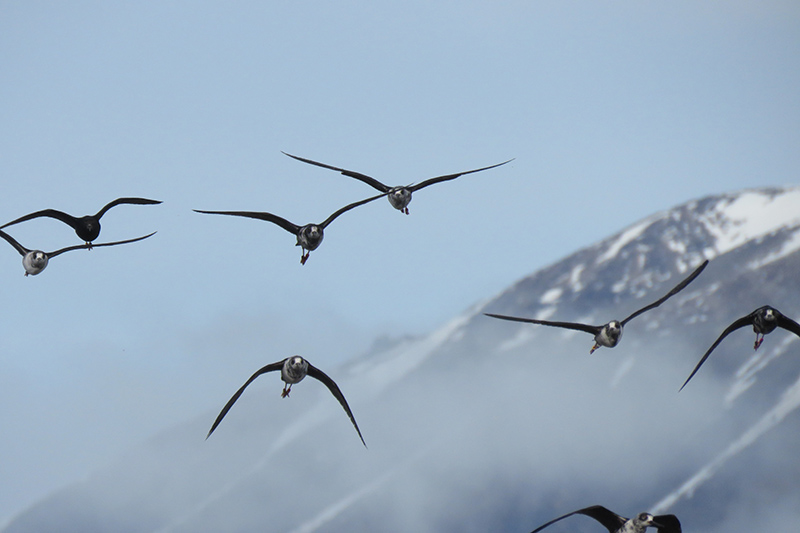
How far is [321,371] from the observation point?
134 ft

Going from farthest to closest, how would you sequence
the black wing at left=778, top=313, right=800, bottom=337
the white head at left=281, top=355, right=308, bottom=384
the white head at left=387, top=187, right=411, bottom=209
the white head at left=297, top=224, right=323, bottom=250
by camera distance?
1. the white head at left=387, top=187, right=411, bottom=209
2. the white head at left=297, top=224, right=323, bottom=250
3. the black wing at left=778, top=313, right=800, bottom=337
4. the white head at left=281, top=355, right=308, bottom=384

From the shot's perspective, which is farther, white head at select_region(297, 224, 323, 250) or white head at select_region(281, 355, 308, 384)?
white head at select_region(297, 224, 323, 250)

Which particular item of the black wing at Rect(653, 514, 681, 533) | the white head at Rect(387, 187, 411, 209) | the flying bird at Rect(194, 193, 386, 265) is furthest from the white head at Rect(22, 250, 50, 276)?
the black wing at Rect(653, 514, 681, 533)

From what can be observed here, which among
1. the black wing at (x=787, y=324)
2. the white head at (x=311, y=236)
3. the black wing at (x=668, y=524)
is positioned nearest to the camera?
the black wing at (x=668, y=524)

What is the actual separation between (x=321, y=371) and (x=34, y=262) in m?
13.8

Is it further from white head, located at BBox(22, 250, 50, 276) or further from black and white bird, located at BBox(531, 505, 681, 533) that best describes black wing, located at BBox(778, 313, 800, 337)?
white head, located at BBox(22, 250, 50, 276)

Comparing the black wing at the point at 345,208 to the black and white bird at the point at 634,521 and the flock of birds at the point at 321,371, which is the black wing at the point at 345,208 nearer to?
the flock of birds at the point at 321,371

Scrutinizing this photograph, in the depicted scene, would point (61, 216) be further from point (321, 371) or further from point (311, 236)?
point (321, 371)

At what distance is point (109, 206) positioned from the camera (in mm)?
48000

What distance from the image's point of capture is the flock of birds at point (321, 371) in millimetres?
40000

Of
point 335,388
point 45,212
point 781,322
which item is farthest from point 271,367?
point 781,322

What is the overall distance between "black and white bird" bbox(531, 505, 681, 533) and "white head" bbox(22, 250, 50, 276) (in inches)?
881

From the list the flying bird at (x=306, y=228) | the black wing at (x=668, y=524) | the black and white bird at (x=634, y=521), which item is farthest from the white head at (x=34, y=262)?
the black wing at (x=668, y=524)

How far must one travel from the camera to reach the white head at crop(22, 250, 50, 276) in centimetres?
4734
